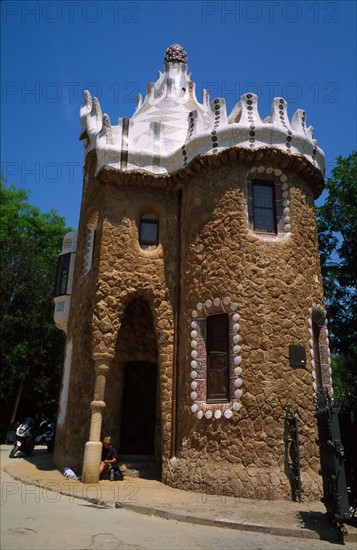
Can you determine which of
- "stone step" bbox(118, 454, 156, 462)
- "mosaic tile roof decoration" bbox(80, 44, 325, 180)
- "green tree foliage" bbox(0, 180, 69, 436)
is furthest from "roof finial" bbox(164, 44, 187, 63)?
"stone step" bbox(118, 454, 156, 462)

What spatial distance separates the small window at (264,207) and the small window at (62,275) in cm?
680

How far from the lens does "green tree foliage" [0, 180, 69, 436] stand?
21.5 meters

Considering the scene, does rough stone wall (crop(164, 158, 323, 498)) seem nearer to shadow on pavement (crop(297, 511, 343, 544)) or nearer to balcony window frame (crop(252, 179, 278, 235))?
balcony window frame (crop(252, 179, 278, 235))

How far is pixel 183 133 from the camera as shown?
495 inches

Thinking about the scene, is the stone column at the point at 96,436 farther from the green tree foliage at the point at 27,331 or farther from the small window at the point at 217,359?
Answer: the green tree foliage at the point at 27,331

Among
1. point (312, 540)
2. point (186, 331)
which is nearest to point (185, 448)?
point (186, 331)

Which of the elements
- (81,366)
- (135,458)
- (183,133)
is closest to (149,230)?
(183,133)

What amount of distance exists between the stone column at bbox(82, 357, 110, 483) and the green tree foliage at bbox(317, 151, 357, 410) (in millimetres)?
8997

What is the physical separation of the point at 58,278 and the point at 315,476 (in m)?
9.65

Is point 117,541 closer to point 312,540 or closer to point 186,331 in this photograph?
point 312,540

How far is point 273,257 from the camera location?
9.67 metres

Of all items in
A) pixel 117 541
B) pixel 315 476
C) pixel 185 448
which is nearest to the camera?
pixel 117 541

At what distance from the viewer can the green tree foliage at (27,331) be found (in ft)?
70.5

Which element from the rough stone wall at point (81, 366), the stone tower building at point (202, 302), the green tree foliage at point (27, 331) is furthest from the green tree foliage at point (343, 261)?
the green tree foliage at point (27, 331)
